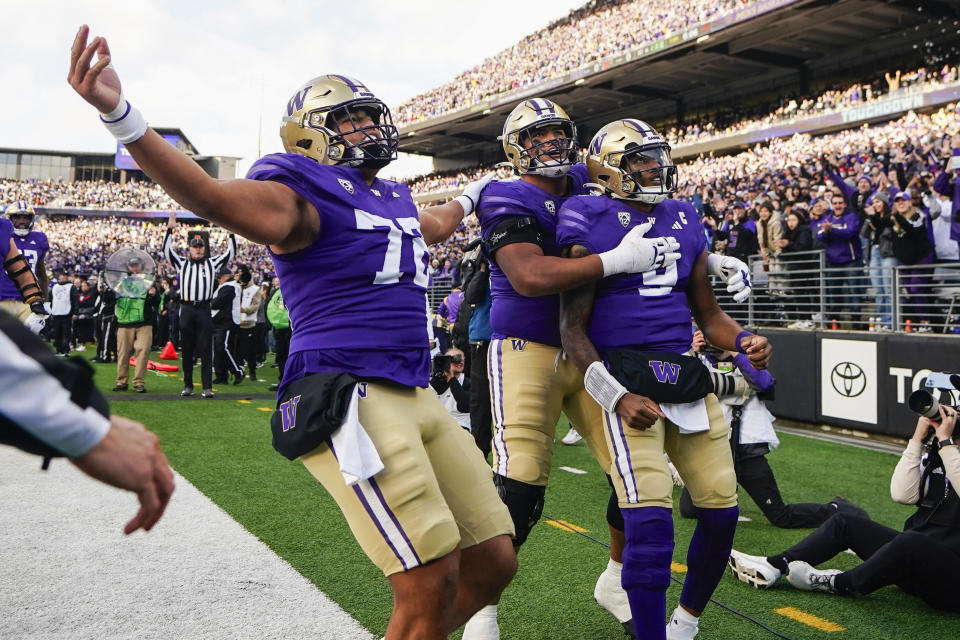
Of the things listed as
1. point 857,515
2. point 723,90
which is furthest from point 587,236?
point 723,90

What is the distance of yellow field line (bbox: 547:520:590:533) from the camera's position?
4566 millimetres

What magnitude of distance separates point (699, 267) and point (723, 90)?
3025 centimetres

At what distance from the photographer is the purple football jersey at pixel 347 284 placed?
2.09 m

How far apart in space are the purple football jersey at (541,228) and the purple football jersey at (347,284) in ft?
2.93

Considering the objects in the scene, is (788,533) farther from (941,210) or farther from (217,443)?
(941,210)

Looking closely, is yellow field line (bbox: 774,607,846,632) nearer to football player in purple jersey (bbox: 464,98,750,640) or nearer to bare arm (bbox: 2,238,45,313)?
football player in purple jersey (bbox: 464,98,750,640)

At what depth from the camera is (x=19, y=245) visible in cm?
787

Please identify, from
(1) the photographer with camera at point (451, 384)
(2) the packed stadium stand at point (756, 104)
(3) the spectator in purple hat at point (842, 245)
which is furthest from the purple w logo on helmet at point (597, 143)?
(3) the spectator in purple hat at point (842, 245)

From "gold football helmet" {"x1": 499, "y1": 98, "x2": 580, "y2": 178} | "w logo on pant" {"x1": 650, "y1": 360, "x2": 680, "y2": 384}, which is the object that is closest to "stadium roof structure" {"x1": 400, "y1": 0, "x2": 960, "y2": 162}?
"gold football helmet" {"x1": 499, "y1": 98, "x2": 580, "y2": 178}

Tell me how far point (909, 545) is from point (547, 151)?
88.9 inches

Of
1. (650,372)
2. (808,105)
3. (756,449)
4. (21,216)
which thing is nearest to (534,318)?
(650,372)

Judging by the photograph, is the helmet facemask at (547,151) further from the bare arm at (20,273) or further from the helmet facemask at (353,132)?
the bare arm at (20,273)

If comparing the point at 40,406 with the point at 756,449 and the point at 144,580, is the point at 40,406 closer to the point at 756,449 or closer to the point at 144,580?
the point at 144,580

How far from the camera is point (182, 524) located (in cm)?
436
